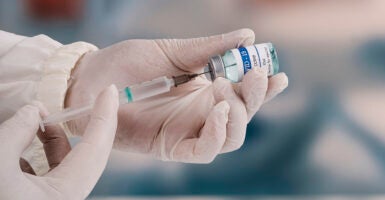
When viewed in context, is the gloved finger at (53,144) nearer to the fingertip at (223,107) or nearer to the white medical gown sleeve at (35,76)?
the white medical gown sleeve at (35,76)

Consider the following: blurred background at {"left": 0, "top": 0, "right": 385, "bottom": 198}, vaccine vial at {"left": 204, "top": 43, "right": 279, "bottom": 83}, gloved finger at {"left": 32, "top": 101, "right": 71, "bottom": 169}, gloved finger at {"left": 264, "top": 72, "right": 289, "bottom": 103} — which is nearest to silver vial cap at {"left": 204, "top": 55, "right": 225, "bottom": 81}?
vaccine vial at {"left": 204, "top": 43, "right": 279, "bottom": 83}

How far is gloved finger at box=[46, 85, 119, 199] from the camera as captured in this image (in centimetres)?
75

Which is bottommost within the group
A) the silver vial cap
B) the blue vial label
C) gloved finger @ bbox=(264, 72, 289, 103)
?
gloved finger @ bbox=(264, 72, 289, 103)

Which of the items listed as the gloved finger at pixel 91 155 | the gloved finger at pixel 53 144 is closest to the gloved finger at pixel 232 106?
the gloved finger at pixel 91 155

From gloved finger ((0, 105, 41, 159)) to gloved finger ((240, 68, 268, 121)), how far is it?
413mm

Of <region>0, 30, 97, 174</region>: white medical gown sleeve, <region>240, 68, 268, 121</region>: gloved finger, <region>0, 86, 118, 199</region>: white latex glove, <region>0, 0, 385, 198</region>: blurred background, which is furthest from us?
<region>0, 0, 385, 198</region>: blurred background

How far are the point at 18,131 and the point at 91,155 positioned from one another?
0.43 ft

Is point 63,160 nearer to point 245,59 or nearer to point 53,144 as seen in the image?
point 53,144

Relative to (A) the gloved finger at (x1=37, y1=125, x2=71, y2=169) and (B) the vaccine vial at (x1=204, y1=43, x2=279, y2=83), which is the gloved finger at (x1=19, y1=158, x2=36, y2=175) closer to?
(A) the gloved finger at (x1=37, y1=125, x2=71, y2=169)

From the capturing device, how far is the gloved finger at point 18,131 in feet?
2.36

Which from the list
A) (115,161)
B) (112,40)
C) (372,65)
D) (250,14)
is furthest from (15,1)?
(372,65)

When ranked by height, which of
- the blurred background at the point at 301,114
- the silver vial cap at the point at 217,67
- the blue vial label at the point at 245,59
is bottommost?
the blurred background at the point at 301,114

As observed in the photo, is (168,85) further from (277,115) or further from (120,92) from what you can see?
(277,115)

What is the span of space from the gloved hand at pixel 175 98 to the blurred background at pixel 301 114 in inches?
25.2
